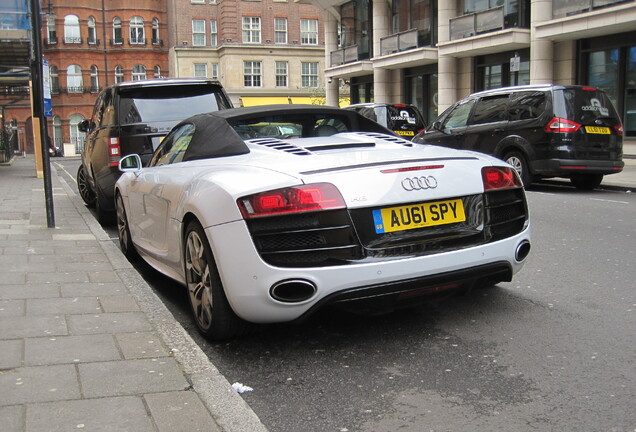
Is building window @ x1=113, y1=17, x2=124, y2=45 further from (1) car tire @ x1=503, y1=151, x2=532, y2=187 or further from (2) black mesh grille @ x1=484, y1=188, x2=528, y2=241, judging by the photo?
(2) black mesh grille @ x1=484, y1=188, x2=528, y2=241

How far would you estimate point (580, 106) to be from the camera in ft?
39.1

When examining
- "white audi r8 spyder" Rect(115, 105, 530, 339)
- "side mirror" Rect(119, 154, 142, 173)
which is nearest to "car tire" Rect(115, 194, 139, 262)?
"side mirror" Rect(119, 154, 142, 173)

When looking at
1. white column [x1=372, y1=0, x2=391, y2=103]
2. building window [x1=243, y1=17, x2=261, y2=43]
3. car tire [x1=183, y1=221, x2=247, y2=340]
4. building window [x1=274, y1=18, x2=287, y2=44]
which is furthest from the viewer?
A: building window [x1=274, y1=18, x2=287, y2=44]

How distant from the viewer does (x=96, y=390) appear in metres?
3.06

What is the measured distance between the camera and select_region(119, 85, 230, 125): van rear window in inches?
330

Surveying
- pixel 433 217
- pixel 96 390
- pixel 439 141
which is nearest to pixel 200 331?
pixel 96 390

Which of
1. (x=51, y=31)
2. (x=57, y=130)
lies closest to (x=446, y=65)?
(x=57, y=130)

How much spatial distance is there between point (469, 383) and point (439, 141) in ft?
37.8

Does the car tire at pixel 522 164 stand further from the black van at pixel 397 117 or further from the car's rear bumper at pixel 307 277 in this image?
the car's rear bumper at pixel 307 277

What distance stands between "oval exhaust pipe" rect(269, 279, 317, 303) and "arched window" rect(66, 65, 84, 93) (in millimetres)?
60839

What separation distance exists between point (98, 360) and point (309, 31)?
58919 mm

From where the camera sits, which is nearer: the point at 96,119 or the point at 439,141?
the point at 96,119

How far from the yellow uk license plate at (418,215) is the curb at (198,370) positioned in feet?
3.84

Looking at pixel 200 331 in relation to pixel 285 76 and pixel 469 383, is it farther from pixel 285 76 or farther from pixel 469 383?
pixel 285 76
